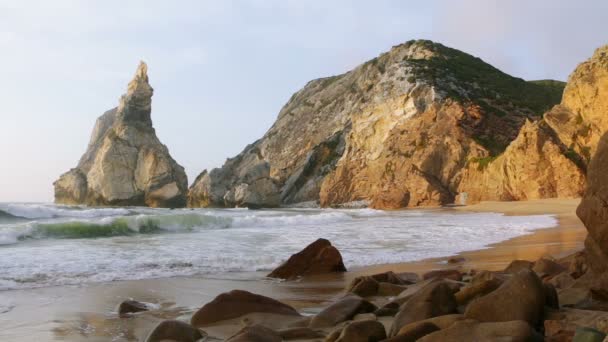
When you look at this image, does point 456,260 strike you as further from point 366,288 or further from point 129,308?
point 129,308

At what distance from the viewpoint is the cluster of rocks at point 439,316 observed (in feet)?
10.3

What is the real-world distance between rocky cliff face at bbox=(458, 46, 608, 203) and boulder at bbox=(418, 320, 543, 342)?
110ft

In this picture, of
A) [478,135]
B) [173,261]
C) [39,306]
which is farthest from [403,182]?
[39,306]

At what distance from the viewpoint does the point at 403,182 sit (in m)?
45.6

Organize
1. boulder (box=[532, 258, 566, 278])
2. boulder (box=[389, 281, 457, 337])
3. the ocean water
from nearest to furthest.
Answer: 1. boulder (box=[389, 281, 457, 337])
2. boulder (box=[532, 258, 566, 278])
3. the ocean water

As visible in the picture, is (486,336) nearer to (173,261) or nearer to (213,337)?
(213,337)

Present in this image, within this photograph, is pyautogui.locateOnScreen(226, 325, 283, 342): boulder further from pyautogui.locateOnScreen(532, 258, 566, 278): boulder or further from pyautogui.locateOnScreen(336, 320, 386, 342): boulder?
pyautogui.locateOnScreen(532, 258, 566, 278): boulder

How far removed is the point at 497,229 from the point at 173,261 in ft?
34.7

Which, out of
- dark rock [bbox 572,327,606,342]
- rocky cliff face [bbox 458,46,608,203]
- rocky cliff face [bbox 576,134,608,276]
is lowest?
dark rock [bbox 572,327,606,342]

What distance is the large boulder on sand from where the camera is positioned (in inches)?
333

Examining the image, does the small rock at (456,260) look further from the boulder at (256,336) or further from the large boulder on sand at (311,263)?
the boulder at (256,336)

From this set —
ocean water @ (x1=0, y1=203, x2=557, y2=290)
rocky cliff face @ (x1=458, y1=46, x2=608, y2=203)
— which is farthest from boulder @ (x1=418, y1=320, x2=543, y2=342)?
rocky cliff face @ (x1=458, y1=46, x2=608, y2=203)

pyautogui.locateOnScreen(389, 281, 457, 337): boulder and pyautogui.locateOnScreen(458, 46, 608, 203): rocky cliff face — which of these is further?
pyautogui.locateOnScreen(458, 46, 608, 203): rocky cliff face

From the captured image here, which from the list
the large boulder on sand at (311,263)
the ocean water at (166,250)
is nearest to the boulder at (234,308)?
the large boulder on sand at (311,263)
